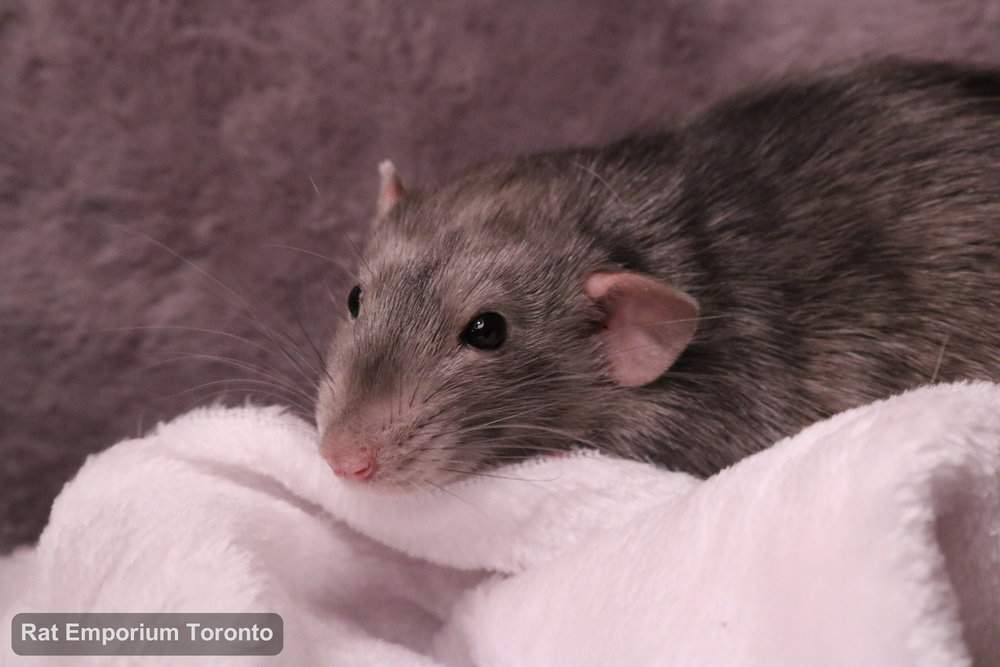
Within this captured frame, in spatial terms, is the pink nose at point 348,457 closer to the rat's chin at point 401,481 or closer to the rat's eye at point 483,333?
the rat's chin at point 401,481

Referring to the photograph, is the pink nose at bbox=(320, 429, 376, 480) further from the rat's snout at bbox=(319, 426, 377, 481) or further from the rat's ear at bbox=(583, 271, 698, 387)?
the rat's ear at bbox=(583, 271, 698, 387)

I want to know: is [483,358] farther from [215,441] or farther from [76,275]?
[76,275]

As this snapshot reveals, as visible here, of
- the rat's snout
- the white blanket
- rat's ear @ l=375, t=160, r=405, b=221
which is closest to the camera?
the white blanket

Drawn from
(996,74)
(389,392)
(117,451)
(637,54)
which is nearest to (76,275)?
(117,451)

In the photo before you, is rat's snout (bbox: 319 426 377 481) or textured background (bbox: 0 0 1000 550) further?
textured background (bbox: 0 0 1000 550)

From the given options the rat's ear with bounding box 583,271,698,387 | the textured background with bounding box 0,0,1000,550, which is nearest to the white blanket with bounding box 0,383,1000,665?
the rat's ear with bounding box 583,271,698,387

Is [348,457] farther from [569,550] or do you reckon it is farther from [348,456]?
[569,550]

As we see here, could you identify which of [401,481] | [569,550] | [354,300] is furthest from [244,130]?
[569,550]
